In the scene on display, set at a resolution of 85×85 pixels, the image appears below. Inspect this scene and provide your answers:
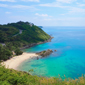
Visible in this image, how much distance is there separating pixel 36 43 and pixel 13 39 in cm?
1724

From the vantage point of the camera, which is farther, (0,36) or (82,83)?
(0,36)

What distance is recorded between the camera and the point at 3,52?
3247cm

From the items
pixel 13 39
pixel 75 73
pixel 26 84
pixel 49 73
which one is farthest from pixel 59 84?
pixel 13 39

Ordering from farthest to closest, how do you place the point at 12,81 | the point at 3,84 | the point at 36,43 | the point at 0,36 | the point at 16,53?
the point at 36,43 < the point at 0,36 < the point at 16,53 < the point at 12,81 < the point at 3,84

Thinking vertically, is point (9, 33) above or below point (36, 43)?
above

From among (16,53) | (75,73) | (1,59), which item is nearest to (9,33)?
(16,53)

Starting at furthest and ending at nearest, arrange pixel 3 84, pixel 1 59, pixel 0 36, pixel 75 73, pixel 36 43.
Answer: pixel 36 43, pixel 0 36, pixel 1 59, pixel 75 73, pixel 3 84

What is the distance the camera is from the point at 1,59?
31.2 m

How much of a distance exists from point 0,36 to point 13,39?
885 cm

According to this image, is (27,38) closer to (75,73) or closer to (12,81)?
(75,73)

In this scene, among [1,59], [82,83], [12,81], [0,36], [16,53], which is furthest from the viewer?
[0,36]

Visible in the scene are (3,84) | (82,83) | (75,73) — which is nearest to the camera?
(3,84)

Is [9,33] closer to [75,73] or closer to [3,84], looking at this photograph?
[75,73]

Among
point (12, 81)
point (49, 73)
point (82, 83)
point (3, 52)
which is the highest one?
point (82, 83)
